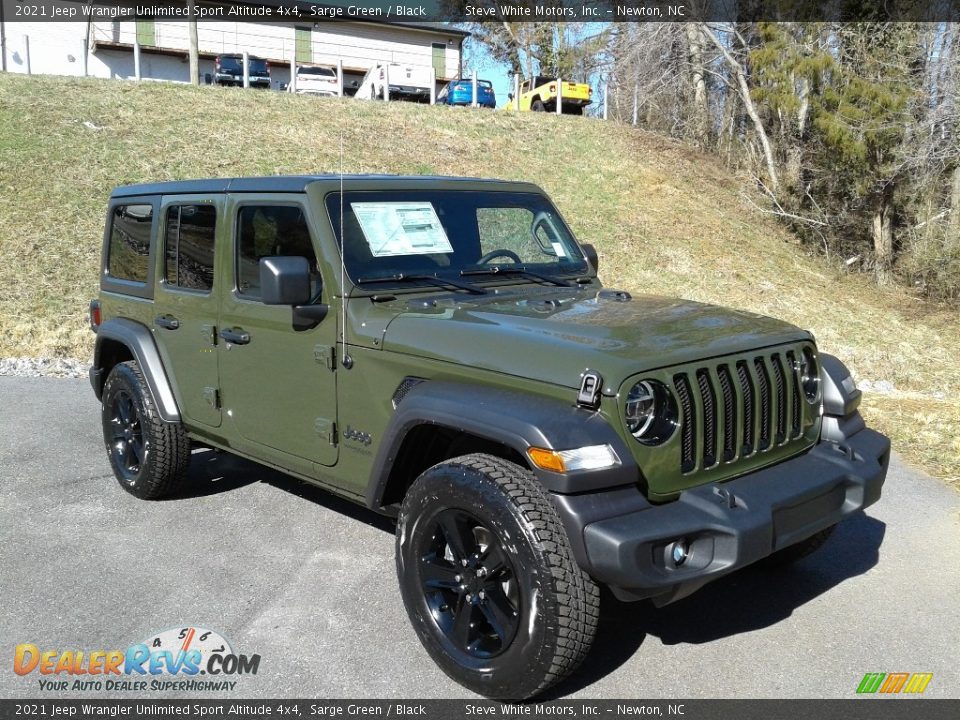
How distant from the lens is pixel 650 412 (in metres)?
3.19

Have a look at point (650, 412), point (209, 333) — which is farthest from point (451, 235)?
point (650, 412)

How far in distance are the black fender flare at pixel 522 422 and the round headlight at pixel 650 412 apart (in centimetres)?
11

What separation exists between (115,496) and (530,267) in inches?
120

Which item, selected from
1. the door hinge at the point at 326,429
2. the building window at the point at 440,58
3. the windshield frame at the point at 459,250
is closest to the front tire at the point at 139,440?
the door hinge at the point at 326,429

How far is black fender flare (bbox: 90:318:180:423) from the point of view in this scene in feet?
16.9

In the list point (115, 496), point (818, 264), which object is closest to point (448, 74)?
point (818, 264)

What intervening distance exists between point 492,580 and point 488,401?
0.66m

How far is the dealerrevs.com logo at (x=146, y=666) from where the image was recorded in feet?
11.3

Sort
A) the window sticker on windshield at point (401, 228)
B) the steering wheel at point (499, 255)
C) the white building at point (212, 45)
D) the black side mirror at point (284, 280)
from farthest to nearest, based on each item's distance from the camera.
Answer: the white building at point (212, 45)
the steering wheel at point (499, 255)
the window sticker on windshield at point (401, 228)
the black side mirror at point (284, 280)

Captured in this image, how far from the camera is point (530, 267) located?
467 cm

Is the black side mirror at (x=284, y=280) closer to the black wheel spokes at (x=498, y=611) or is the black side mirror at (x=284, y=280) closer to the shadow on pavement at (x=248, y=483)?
the black wheel spokes at (x=498, y=611)

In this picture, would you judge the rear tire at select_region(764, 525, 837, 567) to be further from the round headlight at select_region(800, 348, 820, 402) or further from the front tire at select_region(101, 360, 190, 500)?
the front tire at select_region(101, 360, 190, 500)

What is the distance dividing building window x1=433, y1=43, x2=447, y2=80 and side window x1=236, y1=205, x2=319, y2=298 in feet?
130

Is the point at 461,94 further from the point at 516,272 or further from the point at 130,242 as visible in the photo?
the point at 516,272
